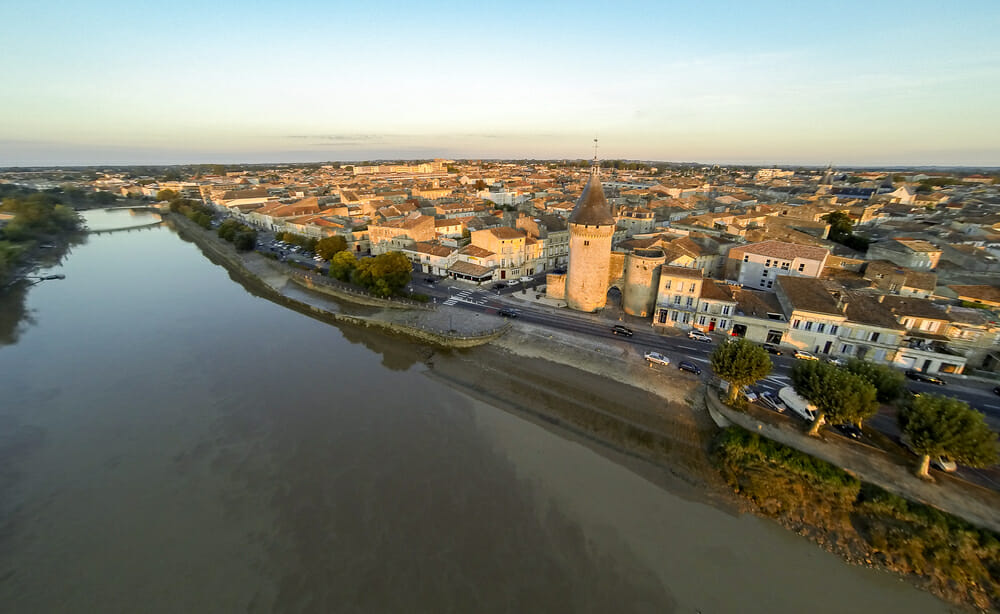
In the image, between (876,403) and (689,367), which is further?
(689,367)

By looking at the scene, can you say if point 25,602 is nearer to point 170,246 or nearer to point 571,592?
point 571,592

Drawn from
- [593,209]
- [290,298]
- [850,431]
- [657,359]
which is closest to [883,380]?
[850,431]

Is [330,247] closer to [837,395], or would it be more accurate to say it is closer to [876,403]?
[837,395]

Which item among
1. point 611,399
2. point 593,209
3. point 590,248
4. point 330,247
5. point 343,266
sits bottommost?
point 611,399

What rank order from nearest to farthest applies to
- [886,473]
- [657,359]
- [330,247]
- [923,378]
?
[886,473] → [923,378] → [657,359] → [330,247]

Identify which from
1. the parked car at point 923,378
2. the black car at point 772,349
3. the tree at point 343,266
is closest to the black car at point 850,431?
the black car at point 772,349

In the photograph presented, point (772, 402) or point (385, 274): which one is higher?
point (385, 274)

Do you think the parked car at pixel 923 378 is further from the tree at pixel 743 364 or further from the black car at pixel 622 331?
the black car at pixel 622 331

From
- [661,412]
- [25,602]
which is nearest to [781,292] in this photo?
[661,412]
